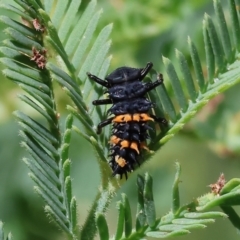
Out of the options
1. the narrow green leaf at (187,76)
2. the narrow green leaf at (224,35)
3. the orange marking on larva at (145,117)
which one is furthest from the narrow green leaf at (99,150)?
the narrow green leaf at (224,35)

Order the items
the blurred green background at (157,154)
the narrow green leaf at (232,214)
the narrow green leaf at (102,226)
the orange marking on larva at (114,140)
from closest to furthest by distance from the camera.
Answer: the narrow green leaf at (102,226) < the narrow green leaf at (232,214) < the orange marking on larva at (114,140) < the blurred green background at (157,154)

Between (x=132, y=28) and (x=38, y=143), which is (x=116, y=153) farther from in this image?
(x=132, y=28)

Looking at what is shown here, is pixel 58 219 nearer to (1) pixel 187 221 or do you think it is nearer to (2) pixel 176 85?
(1) pixel 187 221

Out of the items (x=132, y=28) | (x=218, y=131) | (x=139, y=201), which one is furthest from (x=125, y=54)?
(x=139, y=201)

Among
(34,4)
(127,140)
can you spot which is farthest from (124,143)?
(34,4)

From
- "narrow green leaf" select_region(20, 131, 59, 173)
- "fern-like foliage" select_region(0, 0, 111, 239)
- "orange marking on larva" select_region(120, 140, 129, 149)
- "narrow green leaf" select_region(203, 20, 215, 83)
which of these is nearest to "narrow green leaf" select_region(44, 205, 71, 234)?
"fern-like foliage" select_region(0, 0, 111, 239)

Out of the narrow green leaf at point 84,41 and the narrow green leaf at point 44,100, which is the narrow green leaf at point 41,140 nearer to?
the narrow green leaf at point 44,100
